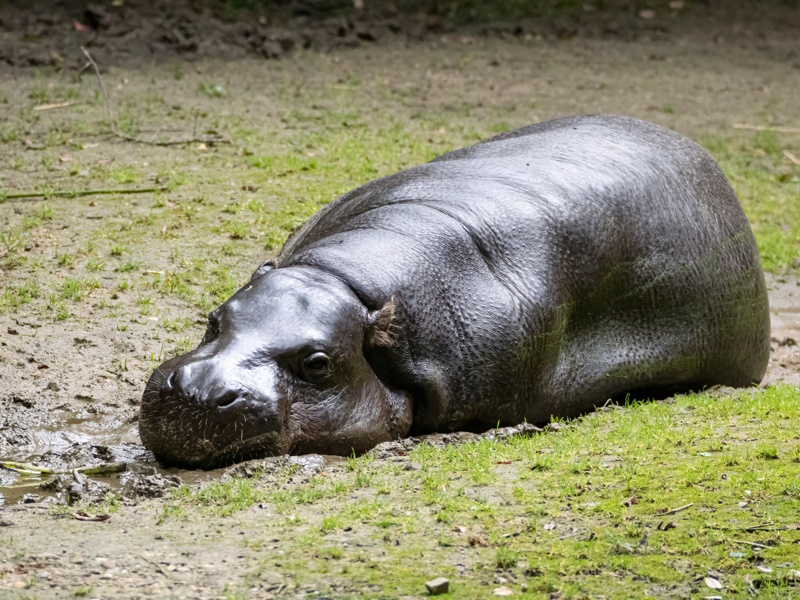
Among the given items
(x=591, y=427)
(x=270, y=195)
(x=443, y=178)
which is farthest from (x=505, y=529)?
(x=270, y=195)

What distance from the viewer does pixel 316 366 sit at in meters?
5.38

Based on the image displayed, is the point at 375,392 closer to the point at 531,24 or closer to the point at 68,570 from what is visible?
the point at 68,570

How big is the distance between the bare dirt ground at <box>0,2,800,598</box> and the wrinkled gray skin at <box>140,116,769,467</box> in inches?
15.9

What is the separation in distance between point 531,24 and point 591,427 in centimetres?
1124

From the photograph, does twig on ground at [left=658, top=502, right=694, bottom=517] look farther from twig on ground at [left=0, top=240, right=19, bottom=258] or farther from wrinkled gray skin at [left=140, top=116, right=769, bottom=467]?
twig on ground at [left=0, top=240, right=19, bottom=258]

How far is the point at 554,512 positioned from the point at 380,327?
1456 mm

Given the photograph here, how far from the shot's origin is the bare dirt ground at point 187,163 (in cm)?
428

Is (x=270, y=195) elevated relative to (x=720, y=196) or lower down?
lower down

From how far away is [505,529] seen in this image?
4344 millimetres

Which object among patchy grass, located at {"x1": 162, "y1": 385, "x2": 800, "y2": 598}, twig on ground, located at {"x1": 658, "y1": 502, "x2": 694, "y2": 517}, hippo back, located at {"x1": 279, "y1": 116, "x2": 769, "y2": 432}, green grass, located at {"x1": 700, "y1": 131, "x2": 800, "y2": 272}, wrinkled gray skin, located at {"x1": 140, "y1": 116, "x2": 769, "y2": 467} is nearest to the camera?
patchy grass, located at {"x1": 162, "y1": 385, "x2": 800, "y2": 598}

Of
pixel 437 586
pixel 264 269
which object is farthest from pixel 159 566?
pixel 264 269

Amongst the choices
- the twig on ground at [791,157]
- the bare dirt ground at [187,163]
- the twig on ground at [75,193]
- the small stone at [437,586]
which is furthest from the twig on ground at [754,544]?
the twig on ground at [791,157]

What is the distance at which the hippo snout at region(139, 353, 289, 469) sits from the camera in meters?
5.05

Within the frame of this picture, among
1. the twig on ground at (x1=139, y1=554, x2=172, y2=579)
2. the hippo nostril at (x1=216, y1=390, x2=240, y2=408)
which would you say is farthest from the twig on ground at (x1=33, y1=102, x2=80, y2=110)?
the twig on ground at (x1=139, y1=554, x2=172, y2=579)
